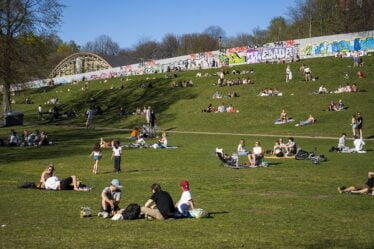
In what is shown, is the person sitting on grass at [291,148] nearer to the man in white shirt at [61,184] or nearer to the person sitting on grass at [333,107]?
the man in white shirt at [61,184]

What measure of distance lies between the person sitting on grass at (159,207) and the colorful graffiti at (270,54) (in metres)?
60.2

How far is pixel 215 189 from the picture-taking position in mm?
19156

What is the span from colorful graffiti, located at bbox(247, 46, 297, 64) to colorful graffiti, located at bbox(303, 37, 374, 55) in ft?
6.52

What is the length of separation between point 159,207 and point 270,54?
65259 millimetres

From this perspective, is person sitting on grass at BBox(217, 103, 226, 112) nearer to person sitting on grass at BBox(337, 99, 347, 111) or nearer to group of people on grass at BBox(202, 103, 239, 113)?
group of people on grass at BBox(202, 103, 239, 113)

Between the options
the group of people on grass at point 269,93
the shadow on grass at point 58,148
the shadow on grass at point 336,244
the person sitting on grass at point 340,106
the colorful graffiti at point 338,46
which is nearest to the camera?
the shadow on grass at point 336,244

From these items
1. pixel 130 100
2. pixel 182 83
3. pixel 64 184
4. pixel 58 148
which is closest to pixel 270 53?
pixel 182 83

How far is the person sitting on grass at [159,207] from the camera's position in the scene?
14172 millimetres

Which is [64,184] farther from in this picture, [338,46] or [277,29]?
[277,29]

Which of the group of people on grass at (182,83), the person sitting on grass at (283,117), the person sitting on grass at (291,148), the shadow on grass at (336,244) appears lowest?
the shadow on grass at (336,244)

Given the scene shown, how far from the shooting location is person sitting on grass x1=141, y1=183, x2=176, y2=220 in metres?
14.2

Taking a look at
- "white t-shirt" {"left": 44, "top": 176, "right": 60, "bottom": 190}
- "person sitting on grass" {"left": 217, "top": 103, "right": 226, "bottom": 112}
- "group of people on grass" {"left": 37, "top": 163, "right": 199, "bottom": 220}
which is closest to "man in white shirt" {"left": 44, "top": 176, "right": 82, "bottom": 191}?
"white t-shirt" {"left": 44, "top": 176, "right": 60, "bottom": 190}

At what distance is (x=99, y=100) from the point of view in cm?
7194

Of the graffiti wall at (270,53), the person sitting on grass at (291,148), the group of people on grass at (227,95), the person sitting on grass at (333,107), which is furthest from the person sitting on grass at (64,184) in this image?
the group of people on grass at (227,95)
